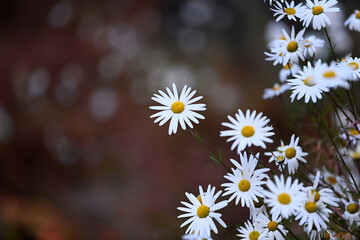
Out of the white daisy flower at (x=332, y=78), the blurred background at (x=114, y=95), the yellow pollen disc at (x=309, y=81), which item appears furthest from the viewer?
the blurred background at (x=114, y=95)

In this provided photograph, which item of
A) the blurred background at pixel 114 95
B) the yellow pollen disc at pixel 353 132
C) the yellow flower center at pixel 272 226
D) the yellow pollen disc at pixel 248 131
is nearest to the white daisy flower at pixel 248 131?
the yellow pollen disc at pixel 248 131

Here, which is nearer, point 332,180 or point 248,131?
point 248,131

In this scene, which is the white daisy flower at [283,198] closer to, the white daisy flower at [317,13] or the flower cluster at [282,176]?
the flower cluster at [282,176]

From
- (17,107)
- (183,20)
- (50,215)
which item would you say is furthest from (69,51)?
(50,215)

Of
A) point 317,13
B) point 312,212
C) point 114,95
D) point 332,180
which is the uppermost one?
point 114,95

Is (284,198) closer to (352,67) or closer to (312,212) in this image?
(312,212)

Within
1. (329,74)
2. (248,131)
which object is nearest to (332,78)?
(329,74)

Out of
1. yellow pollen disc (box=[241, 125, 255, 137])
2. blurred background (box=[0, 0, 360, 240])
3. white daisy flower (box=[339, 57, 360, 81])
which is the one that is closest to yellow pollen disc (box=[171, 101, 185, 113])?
yellow pollen disc (box=[241, 125, 255, 137])
